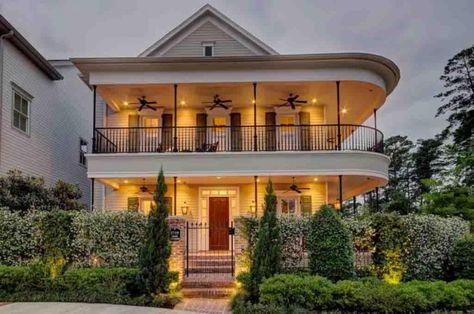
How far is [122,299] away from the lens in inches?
363

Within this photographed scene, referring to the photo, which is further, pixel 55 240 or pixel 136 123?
pixel 136 123

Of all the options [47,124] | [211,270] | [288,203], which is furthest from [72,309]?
[47,124]

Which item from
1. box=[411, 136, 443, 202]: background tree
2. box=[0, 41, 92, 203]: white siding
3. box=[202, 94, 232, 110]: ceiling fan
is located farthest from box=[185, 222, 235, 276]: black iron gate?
box=[411, 136, 443, 202]: background tree

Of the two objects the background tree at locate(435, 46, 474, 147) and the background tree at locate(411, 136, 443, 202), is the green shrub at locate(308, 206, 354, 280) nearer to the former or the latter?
the background tree at locate(435, 46, 474, 147)

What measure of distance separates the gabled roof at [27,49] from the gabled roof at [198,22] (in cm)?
367

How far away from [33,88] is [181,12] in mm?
10734

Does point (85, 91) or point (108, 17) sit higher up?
point (108, 17)

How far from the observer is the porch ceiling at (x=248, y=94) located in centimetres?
1547

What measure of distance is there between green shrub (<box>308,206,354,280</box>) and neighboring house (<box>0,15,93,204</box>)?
1017 centimetres

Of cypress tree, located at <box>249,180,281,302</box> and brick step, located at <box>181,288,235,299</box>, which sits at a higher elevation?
cypress tree, located at <box>249,180,281,302</box>

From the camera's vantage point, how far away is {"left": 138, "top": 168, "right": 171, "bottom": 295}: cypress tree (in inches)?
372

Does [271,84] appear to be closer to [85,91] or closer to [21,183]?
[21,183]

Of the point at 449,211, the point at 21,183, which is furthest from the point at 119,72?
the point at 449,211

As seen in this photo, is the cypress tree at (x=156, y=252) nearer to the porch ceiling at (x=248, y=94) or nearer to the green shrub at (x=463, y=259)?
the porch ceiling at (x=248, y=94)
